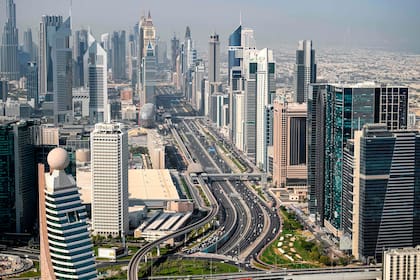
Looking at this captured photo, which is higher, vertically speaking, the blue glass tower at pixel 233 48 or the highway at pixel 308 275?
the blue glass tower at pixel 233 48

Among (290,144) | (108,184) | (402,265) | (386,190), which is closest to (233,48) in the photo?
(290,144)

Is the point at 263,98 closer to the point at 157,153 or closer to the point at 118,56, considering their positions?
the point at 157,153

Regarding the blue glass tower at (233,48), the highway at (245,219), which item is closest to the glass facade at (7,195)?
the highway at (245,219)

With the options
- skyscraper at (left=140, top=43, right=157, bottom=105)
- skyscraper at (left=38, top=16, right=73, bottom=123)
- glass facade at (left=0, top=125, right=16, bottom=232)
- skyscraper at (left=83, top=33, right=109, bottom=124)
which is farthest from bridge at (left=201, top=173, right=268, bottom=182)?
skyscraper at (left=140, top=43, right=157, bottom=105)

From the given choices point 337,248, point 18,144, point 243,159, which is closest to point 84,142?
point 243,159

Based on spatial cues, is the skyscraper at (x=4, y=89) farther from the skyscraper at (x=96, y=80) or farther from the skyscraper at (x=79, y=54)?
the skyscraper at (x=96, y=80)
